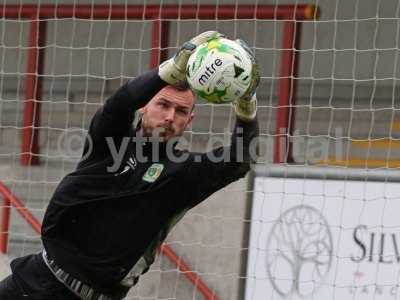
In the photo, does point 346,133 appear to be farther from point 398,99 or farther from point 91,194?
point 91,194

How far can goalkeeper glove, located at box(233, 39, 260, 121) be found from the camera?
3410mm

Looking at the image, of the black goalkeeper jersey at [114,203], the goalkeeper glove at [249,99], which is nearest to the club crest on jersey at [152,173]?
the black goalkeeper jersey at [114,203]

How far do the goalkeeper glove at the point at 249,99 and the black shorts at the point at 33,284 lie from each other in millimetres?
922

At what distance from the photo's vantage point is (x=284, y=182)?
5.82 metres

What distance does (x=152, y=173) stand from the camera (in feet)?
12.3

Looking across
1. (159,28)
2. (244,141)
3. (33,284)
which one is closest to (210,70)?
(244,141)

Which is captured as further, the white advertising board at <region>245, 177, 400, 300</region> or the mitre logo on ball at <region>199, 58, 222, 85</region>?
the white advertising board at <region>245, 177, 400, 300</region>

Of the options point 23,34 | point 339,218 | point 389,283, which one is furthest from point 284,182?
point 23,34

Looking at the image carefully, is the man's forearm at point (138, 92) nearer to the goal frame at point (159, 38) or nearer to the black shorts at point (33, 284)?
the black shorts at point (33, 284)

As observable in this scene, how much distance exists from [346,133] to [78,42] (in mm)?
2578

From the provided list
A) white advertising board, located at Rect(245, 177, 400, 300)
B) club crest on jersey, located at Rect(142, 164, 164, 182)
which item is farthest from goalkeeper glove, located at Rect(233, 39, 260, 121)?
white advertising board, located at Rect(245, 177, 400, 300)

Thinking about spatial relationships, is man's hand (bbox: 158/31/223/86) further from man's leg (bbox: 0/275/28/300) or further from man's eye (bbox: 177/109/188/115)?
man's leg (bbox: 0/275/28/300)

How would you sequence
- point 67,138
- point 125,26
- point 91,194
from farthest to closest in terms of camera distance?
point 125,26, point 67,138, point 91,194

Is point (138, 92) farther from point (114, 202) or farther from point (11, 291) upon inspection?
point (11, 291)
